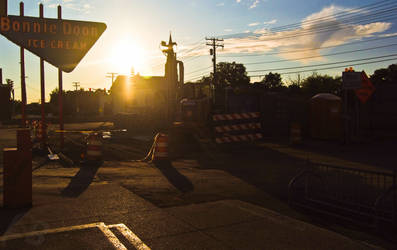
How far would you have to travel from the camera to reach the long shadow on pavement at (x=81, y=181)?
8.16 metres

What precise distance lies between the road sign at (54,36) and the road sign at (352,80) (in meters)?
10.7

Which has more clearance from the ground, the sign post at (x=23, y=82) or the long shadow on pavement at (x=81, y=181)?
the sign post at (x=23, y=82)

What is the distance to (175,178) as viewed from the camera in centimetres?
1004

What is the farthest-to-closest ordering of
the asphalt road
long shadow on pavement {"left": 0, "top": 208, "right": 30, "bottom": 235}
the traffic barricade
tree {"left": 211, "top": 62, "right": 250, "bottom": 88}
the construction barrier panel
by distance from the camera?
1. tree {"left": 211, "top": 62, "right": 250, "bottom": 88}
2. the construction barrier panel
3. the traffic barricade
4. long shadow on pavement {"left": 0, "top": 208, "right": 30, "bottom": 235}
5. the asphalt road

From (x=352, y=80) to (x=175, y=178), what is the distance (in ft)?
35.8

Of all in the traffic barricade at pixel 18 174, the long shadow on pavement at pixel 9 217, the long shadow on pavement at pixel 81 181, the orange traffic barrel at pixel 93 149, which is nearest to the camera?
the long shadow on pavement at pixel 9 217

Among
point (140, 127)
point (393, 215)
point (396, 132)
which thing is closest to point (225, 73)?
point (140, 127)

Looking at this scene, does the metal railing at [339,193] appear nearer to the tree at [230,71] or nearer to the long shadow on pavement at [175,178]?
the long shadow on pavement at [175,178]

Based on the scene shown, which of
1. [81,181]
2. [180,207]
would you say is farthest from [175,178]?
[180,207]

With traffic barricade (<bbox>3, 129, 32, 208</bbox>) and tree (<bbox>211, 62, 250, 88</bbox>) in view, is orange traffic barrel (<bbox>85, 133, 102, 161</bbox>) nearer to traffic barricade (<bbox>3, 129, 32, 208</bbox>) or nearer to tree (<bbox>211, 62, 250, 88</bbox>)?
traffic barricade (<bbox>3, 129, 32, 208</bbox>)

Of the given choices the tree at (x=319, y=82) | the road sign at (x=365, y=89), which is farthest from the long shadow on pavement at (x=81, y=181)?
the tree at (x=319, y=82)

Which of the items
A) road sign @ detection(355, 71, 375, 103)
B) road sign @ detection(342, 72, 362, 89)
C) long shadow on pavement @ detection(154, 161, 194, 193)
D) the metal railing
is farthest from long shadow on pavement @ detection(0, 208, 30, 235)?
road sign @ detection(355, 71, 375, 103)

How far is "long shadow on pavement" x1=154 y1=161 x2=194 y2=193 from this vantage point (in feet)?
28.8

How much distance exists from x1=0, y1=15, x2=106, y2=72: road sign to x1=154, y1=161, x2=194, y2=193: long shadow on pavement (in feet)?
15.9
